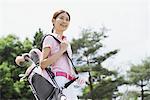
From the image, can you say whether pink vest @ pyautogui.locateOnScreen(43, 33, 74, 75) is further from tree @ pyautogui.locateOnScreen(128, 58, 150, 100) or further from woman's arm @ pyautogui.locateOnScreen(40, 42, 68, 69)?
tree @ pyautogui.locateOnScreen(128, 58, 150, 100)

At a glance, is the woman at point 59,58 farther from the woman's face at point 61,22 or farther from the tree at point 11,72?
the tree at point 11,72

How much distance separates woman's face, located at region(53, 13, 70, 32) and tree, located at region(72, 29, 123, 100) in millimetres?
11587

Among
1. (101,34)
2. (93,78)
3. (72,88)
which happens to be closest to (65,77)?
(72,88)

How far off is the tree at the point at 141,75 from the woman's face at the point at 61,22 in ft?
41.8

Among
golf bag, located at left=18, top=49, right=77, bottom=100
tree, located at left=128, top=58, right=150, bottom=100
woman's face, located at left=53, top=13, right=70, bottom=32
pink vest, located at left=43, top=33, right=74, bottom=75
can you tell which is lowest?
tree, located at left=128, top=58, right=150, bottom=100

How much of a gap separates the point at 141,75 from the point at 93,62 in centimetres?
213

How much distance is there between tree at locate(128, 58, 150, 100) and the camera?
14.3 meters

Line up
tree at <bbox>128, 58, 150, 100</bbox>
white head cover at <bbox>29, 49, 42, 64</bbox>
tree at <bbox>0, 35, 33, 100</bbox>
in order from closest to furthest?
white head cover at <bbox>29, 49, 42, 64</bbox>, tree at <bbox>0, 35, 33, 100</bbox>, tree at <bbox>128, 58, 150, 100</bbox>

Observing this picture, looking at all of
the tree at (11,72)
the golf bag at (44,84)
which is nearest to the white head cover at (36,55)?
the golf bag at (44,84)

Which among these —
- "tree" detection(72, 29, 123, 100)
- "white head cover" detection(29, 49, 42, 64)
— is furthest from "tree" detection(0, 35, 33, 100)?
"white head cover" detection(29, 49, 42, 64)

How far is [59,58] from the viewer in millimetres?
1674

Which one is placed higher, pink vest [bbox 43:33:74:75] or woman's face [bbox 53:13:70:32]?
woman's face [bbox 53:13:70:32]

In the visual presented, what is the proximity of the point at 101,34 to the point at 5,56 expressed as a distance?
3994 mm

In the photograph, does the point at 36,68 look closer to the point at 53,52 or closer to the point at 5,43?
the point at 53,52
